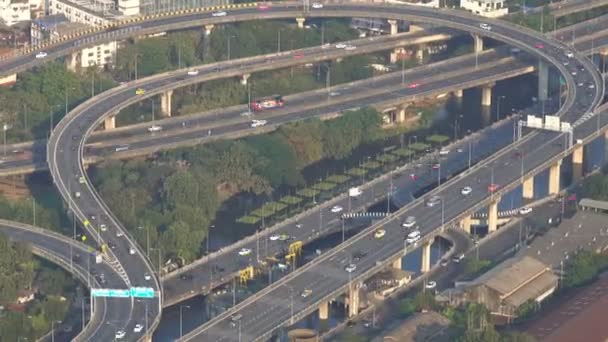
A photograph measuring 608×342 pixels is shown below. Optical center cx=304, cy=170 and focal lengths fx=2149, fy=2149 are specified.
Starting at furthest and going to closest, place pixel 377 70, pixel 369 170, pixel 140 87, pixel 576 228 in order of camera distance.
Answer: pixel 377 70 < pixel 140 87 < pixel 369 170 < pixel 576 228

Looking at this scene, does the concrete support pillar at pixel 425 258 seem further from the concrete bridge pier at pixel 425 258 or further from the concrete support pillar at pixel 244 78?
the concrete support pillar at pixel 244 78

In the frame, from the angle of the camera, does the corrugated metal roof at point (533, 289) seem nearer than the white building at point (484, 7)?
Yes

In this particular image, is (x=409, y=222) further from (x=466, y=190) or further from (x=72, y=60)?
(x=72, y=60)

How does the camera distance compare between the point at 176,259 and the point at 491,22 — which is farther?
the point at 491,22

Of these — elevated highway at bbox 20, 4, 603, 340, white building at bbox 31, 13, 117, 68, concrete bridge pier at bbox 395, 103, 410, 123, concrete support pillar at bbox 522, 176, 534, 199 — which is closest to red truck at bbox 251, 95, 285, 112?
elevated highway at bbox 20, 4, 603, 340

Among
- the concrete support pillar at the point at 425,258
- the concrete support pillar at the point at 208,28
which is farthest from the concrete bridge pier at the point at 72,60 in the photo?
the concrete support pillar at the point at 425,258

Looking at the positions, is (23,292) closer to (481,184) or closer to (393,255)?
(393,255)

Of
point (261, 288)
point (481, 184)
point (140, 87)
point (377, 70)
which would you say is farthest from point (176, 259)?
point (377, 70)
